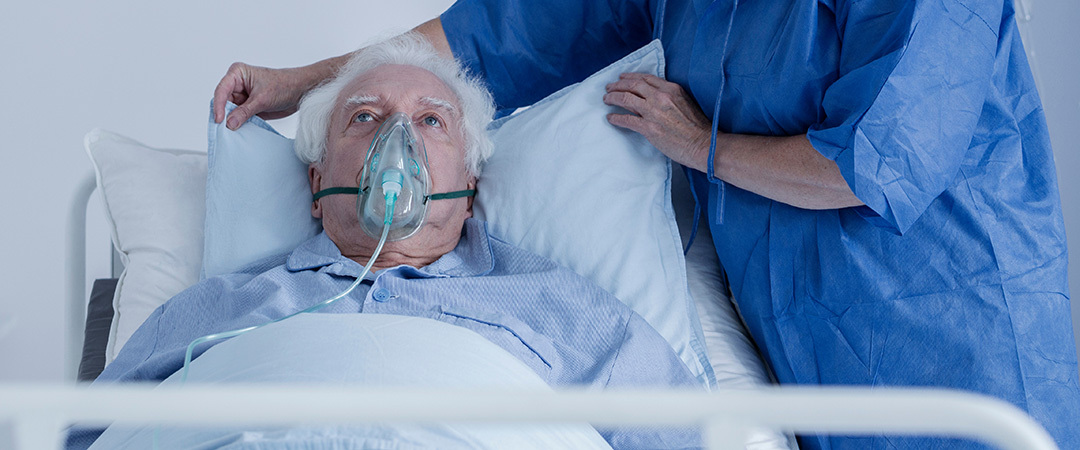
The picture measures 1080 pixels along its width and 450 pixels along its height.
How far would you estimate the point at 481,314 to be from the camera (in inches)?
46.6

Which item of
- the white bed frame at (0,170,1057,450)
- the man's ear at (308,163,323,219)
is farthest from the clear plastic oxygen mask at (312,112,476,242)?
the white bed frame at (0,170,1057,450)

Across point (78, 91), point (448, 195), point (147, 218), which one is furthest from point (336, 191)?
point (78, 91)

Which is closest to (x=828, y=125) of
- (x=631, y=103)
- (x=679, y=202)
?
(x=631, y=103)

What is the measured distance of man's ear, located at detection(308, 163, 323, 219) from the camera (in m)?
1.49

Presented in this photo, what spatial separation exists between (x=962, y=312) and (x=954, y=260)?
0.07 meters

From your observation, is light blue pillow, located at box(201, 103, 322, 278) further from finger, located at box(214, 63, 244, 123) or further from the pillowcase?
the pillowcase

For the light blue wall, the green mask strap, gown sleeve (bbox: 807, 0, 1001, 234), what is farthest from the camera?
the light blue wall

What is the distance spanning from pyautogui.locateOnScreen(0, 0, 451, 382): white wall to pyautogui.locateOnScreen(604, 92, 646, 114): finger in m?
1.44

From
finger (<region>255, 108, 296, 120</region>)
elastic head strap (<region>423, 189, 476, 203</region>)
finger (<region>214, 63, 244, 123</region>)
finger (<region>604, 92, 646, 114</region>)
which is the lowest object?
elastic head strap (<region>423, 189, 476, 203</region>)

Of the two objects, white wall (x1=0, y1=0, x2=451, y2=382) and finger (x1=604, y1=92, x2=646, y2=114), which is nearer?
finger (x1=604, y1=92, x2=646, y2=114)

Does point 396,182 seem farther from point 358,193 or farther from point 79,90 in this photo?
point 79,90

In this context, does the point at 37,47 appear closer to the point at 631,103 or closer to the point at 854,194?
the point at 631,103

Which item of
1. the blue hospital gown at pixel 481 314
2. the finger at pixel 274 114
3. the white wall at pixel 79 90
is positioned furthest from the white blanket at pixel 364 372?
the white wall at pixel 79 90

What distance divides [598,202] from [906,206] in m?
0.55
